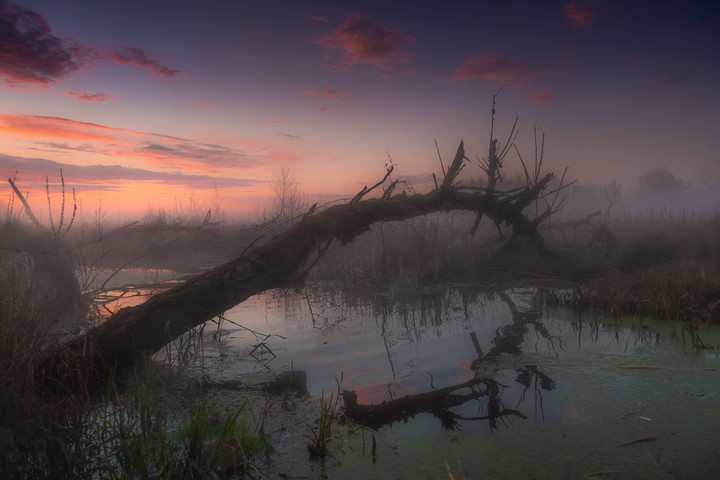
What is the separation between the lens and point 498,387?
4207 mm

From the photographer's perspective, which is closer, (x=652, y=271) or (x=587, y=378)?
(x=587, y=378)

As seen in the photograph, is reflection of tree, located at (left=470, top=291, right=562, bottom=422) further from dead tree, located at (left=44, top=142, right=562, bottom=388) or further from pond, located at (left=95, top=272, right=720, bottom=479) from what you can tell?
dead tree, located at (left=44, top=142, right=562, bottom=388)

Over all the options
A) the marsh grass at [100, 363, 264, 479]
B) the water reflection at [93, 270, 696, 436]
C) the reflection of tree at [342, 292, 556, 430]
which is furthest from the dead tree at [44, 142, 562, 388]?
the reflection of tree at [342, 292, 556, 430]

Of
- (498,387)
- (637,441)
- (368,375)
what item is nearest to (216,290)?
(368,375)

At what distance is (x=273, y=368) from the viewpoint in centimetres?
502

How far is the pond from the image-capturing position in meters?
2.97

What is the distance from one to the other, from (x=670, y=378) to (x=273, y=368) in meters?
3.96

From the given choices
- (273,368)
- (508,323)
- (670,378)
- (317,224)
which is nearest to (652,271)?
(508,323)

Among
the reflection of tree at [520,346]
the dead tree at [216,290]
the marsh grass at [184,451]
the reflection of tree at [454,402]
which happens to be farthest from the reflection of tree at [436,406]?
the dead tree at [216,290]

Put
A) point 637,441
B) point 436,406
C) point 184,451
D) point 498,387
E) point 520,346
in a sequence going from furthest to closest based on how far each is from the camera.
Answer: point 520,346 → point 498,387 → point 436,406 → point 637,441 → point 184,451

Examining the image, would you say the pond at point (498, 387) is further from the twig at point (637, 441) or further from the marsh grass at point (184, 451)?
the marsh grass at point (184, 451)

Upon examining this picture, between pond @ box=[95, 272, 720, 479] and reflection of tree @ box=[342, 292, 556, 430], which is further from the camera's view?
reflection of tree @ box=[342, 292, 556, 430]

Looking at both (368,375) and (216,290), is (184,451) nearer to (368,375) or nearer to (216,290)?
(368,375)

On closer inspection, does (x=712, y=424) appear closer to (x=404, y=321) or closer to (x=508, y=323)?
(x=508, y=323)
